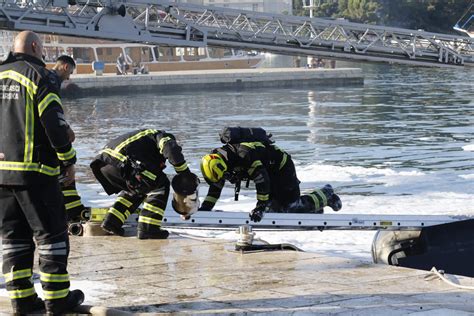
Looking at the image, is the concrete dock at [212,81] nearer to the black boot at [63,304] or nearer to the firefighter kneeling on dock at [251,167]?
the firefighter kneeling on dock at [251,167]

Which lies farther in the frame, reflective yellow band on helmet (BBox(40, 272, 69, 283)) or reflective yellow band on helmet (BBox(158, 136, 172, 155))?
reflective yellow band on helmet (BBox(158, 136, 172, 155))

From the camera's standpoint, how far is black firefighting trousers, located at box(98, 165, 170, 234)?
9016 mm

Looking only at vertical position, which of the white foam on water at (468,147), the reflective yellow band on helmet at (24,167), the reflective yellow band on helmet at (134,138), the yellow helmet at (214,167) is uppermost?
the reflective yellow band on helmet at (24,167)

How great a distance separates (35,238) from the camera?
6.03m

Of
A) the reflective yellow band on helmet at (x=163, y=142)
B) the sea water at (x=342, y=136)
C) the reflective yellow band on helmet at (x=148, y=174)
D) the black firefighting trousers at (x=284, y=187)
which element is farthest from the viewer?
the sea water at (x=342, y=136)

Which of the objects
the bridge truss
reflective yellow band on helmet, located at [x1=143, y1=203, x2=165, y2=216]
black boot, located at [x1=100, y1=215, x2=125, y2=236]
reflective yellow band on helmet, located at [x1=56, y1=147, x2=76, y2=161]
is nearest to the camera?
reflective yellow band on helmet, located at [x1=56, y1=147, x2=76, y2=161]

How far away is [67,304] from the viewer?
6.18m

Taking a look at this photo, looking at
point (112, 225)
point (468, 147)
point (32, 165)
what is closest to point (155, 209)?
point (112, 225)

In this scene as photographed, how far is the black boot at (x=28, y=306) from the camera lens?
20.4 feet

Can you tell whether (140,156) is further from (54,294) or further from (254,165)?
(54,294)

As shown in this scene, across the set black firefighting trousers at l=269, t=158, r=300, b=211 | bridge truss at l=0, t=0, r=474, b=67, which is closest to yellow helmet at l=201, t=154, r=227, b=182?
black firefighting trousers at l=269, t=158, r=300, b=211

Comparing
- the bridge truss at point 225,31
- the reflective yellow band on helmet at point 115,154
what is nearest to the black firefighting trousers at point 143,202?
the reflective yellow band on helmet at point 115,154

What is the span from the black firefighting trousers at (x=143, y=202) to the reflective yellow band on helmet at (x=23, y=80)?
3.07 meters

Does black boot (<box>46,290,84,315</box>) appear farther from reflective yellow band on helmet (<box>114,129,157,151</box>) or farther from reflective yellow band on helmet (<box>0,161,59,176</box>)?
reflective yellow band on helmet (<box>114,129,157,151</box>)
